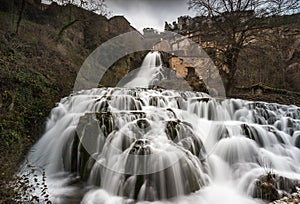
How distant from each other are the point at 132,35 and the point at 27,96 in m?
17.2

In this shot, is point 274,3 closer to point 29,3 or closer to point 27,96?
point 27,96

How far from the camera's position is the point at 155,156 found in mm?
4602

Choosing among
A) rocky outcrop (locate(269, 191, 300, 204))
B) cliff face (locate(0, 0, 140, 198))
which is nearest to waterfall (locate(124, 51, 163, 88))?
cliff face (locate(0, 0, 140, 198))

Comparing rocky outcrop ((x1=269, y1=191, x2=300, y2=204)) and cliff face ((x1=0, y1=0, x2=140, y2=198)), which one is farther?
cliff face ((x1=0, y1=0, x2=140, y2=198))

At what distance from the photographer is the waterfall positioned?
19.0 m

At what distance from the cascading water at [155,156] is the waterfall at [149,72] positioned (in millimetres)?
11289

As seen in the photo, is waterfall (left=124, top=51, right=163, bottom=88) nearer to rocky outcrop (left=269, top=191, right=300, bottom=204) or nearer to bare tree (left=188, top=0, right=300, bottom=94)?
bare tree (left=188, top=0, right=300, bottom=94)

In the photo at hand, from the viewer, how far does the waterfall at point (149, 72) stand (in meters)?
19.0

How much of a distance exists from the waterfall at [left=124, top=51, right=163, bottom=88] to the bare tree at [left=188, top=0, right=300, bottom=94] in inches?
309

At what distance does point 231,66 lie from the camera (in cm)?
1168

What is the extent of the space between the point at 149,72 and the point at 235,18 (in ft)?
35.2

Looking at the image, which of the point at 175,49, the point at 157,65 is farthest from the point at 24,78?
the point at 175,49

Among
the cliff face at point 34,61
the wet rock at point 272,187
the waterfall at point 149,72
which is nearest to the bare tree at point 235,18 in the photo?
the waterfall at point 149,72

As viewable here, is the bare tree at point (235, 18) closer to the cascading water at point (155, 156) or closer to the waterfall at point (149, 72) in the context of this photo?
the cascading water at point (155, 156)
